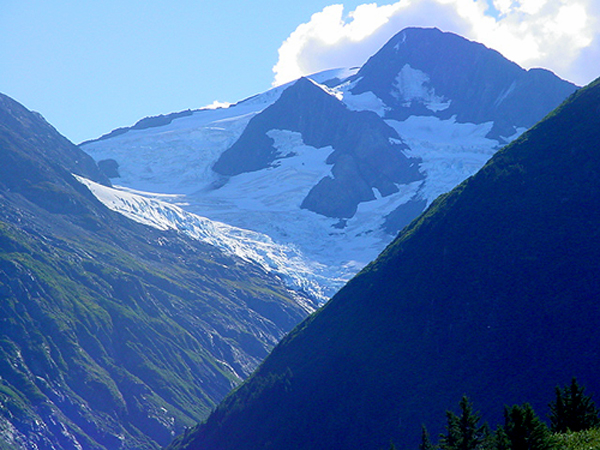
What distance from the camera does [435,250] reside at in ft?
450

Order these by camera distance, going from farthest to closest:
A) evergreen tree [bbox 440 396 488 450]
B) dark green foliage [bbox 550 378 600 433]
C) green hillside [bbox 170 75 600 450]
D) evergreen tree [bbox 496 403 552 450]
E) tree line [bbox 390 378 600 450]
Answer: green hillside [bbox 170 75 600 450] → dark green foliage [bbox 550 378 600 433] → evergreen tree [bbox 440 396 488 450] → tree line [bbox 390 378 600 450] → evergreen tree [bbox 496 403 552 450]

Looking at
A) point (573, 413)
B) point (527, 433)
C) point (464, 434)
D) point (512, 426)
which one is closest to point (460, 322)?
point (573, 413)

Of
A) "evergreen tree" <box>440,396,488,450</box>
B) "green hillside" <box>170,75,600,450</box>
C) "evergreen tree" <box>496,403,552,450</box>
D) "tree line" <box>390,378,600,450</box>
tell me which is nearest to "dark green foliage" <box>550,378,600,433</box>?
"tree line" <box>390,378,600,450</box>

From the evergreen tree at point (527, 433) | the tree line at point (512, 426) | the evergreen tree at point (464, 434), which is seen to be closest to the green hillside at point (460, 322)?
the tree line at point (512, 426)

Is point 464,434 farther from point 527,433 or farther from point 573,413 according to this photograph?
point 527,433

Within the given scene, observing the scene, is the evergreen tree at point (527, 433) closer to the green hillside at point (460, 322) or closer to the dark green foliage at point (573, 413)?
the dark green foliage at point (573, 413)

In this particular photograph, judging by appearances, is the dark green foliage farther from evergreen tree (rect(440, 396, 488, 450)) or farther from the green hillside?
the green hillside

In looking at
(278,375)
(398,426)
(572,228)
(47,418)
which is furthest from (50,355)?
(572,228)

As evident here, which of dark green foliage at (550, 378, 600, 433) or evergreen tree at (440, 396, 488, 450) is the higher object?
dark green foliage at (550, 378, 600, 433)

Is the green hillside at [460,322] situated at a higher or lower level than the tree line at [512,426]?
higher

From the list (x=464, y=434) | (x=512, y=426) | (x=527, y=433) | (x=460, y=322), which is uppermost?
(x=460, y=322)

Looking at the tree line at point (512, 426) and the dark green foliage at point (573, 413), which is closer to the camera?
the tree line at point (512, 426)

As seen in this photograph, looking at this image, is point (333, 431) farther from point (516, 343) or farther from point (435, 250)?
point (435, 250)

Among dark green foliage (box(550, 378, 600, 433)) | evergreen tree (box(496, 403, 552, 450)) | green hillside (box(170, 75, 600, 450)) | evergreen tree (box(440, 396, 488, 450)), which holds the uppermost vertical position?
green hillside (box(170, 75, 600, 450))
